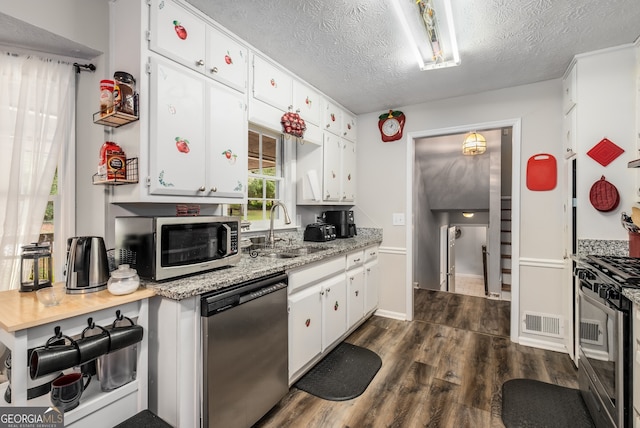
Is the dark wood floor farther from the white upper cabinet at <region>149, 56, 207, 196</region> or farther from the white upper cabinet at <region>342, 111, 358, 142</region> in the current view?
the white upper cabinet at <region>342, 111, 358, 142</region>

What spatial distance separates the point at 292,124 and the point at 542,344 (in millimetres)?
3080

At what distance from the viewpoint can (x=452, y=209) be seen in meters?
5.34

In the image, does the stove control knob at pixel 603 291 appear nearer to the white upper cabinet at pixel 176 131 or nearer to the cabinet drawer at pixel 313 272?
the cabinet drawer at pixel 313 272

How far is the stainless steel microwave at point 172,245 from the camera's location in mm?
1461

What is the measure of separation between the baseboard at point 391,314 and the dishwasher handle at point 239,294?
2060 millimetres

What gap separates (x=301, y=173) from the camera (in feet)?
10.3

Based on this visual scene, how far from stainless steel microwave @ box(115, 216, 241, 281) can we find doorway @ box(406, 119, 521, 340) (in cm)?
236

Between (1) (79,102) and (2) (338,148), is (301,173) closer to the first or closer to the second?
(2) (338,148)

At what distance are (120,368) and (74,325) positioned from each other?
35 centimetres

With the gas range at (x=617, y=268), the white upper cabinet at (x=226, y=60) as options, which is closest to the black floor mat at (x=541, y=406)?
the gas range at (x=617, y=268)

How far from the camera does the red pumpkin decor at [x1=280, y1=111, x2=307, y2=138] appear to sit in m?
2.50

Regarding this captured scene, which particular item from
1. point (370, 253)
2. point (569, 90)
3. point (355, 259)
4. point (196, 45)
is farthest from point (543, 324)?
point (196, 45)

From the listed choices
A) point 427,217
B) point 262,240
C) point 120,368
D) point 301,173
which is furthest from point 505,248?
point 120,368

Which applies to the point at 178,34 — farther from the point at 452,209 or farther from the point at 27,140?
the point at 452,209
